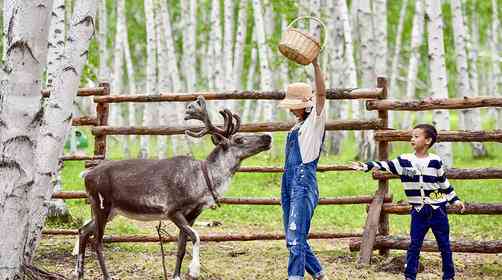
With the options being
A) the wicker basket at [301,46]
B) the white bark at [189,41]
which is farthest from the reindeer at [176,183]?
the white bark at [189,41]

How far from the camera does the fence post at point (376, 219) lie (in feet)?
28.5

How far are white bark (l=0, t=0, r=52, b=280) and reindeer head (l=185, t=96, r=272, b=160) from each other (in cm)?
227

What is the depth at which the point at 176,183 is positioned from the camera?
24.8 feet

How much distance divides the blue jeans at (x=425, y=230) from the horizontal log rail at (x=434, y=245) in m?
1.30

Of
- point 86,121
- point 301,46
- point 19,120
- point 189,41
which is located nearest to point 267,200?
point 86,121

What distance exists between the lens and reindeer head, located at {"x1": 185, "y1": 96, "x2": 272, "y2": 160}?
7566mm

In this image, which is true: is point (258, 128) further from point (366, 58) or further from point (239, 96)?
point (366, 58)

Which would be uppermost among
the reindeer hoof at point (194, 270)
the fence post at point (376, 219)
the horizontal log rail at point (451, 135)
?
the horizontal log rail at point (451, 135)

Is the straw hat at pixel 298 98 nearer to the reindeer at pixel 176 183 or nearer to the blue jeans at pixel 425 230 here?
the reindeer at pixel 176 183

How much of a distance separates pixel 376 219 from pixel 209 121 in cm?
239

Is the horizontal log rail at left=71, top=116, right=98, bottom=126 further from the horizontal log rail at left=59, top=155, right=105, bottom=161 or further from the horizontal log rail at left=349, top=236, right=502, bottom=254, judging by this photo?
the horizontal log rail at left=349, top=236, right=502, bottom=254

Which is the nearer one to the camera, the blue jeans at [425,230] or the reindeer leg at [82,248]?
the blue jeans at [425,230]

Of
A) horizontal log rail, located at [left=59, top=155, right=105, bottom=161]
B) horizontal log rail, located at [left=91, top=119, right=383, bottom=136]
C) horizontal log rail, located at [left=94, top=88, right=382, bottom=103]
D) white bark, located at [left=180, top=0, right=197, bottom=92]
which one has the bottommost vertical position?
horizontal log rail, located at [left=59, top=155, right=105, bottom=161]

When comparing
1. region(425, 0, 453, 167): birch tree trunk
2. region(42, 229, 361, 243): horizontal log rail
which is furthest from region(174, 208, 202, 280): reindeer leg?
region(425, 0, 453, 167): birch tree trunk
